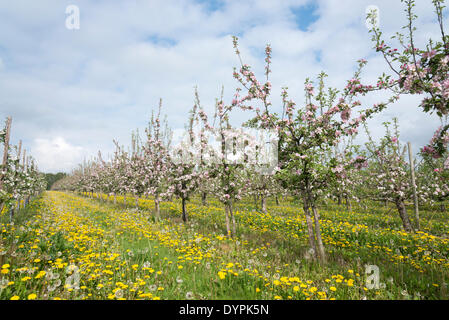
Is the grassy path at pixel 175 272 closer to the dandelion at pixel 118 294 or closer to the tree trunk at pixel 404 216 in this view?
the dandelion at pixel 118 294

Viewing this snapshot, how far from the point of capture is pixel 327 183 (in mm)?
6926

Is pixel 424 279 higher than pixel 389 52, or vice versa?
pixel 389 52

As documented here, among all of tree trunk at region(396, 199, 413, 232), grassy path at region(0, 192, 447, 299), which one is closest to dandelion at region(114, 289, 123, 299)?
grassy path at region(0, 192, 447, 299)

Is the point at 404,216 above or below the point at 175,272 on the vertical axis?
above

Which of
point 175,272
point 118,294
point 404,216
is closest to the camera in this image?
point 118,294

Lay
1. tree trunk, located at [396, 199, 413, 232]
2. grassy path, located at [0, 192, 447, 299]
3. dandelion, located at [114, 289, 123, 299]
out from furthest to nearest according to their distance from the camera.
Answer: tree trunk, located at [396, 199, 413, 232], grassy path, located at [0, 192, 447, 299], dandelion, located at [114, 289, 123, 299]

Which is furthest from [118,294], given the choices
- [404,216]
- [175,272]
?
[404,216]

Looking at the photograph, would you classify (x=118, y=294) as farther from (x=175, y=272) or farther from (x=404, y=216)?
(x=404, y=216)

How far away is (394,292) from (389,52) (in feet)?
16.8

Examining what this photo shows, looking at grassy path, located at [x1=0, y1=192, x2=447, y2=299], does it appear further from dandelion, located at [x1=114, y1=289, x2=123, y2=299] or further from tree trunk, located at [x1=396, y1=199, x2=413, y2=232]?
tree trunk, located at [x1=396, y1=199, x2=413, y2=232]

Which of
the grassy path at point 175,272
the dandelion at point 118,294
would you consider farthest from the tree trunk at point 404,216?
the dandelion at point 118,294
